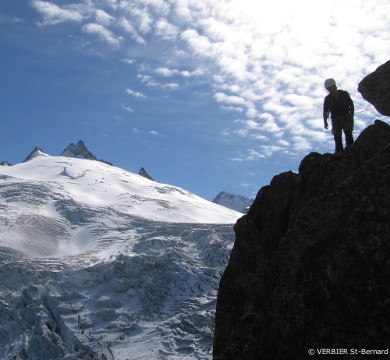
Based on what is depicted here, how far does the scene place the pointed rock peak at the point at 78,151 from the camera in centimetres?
17666

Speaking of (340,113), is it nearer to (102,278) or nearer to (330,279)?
(330,279)

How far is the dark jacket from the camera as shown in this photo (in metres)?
12.8

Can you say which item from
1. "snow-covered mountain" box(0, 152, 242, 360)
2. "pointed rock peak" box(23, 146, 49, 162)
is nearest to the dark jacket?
"snow-covered mountain" box(0, 152, 242, 360)

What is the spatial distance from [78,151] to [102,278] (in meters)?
120

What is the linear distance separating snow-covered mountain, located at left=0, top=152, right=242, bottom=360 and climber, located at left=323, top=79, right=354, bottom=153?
46272mm

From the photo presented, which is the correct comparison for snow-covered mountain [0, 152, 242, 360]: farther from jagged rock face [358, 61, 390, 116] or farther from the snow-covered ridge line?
jagged rock face [358, 61, 390, 116]

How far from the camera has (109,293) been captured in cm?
6250

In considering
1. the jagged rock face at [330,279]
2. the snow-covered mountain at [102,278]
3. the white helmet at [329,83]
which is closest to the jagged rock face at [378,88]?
the white helmet at [329,83]

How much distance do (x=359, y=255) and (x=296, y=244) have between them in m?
1.24

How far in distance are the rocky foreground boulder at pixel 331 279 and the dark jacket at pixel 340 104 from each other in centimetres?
252

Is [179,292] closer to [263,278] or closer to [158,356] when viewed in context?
[158,356]

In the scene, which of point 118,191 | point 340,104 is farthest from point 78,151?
point 340,104

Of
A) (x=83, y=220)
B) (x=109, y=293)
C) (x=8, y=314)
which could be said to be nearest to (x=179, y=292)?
(x=109, y=293)

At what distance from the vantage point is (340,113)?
1279 cm
